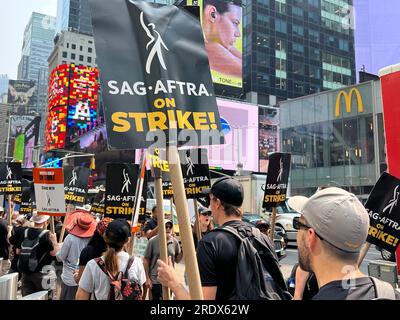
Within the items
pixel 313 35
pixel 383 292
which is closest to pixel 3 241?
pixel 383 292

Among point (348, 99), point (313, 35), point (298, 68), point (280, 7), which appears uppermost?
point (280, 7)

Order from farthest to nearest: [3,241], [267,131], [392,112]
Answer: [267,131] < [3,241] < [392,112]

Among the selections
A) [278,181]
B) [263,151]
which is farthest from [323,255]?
[263,151]

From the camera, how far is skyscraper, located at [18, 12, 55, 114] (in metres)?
142

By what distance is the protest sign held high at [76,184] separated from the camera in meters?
8.98

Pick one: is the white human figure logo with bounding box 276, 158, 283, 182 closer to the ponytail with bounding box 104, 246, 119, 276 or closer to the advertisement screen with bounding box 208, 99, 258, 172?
the ponytail with bounding box 104, 246, 119, 276

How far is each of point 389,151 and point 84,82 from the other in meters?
81.6

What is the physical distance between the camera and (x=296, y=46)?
245 feet

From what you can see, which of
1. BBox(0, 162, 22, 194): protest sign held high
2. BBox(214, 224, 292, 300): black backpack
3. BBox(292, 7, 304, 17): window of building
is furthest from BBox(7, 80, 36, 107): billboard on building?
BBox(214, 224, 292, 300): black backpack

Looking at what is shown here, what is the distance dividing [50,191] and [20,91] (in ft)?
393

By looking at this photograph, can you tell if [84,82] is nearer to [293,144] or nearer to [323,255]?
[293,144]

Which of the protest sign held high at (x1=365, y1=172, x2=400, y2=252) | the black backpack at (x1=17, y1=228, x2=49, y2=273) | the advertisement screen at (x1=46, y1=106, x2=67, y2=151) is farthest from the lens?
the advertisement screen at (x1=46, y1=106, x2=67, y2=151)

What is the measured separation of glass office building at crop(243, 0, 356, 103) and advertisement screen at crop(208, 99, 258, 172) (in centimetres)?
1585

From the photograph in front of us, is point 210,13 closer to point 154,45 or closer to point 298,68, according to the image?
point 298,68
